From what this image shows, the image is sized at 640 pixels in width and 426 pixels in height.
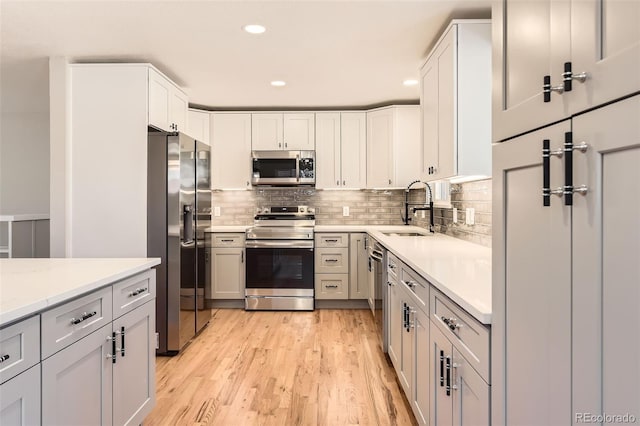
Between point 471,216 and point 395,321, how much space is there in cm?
97

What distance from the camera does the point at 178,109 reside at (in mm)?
4031

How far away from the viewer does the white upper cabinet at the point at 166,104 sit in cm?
346

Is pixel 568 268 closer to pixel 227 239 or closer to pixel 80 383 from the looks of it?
pixel 80 383

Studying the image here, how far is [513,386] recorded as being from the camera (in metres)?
1.11

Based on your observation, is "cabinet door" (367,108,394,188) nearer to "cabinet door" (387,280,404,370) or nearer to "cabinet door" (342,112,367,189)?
"cabinet door" (342,112,367,189)

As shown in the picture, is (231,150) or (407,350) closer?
(407,350)

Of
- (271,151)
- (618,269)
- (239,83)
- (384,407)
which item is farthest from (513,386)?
(271,151)

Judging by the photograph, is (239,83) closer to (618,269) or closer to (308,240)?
(308,240)

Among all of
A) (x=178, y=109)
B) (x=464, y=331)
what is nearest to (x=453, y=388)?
(x=464, y=331)

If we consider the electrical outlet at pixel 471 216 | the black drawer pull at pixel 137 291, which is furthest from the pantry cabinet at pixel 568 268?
the electrical outlet at pixel 471 216

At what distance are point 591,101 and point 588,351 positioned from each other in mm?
468

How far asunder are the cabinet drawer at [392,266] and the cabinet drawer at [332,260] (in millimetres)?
1738

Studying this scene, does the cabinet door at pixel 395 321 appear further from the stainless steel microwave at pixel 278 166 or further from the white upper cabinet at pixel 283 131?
the white upper cabinet at pixel 283 131

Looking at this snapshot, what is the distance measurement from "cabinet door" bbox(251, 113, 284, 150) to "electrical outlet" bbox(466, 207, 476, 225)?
260cm
